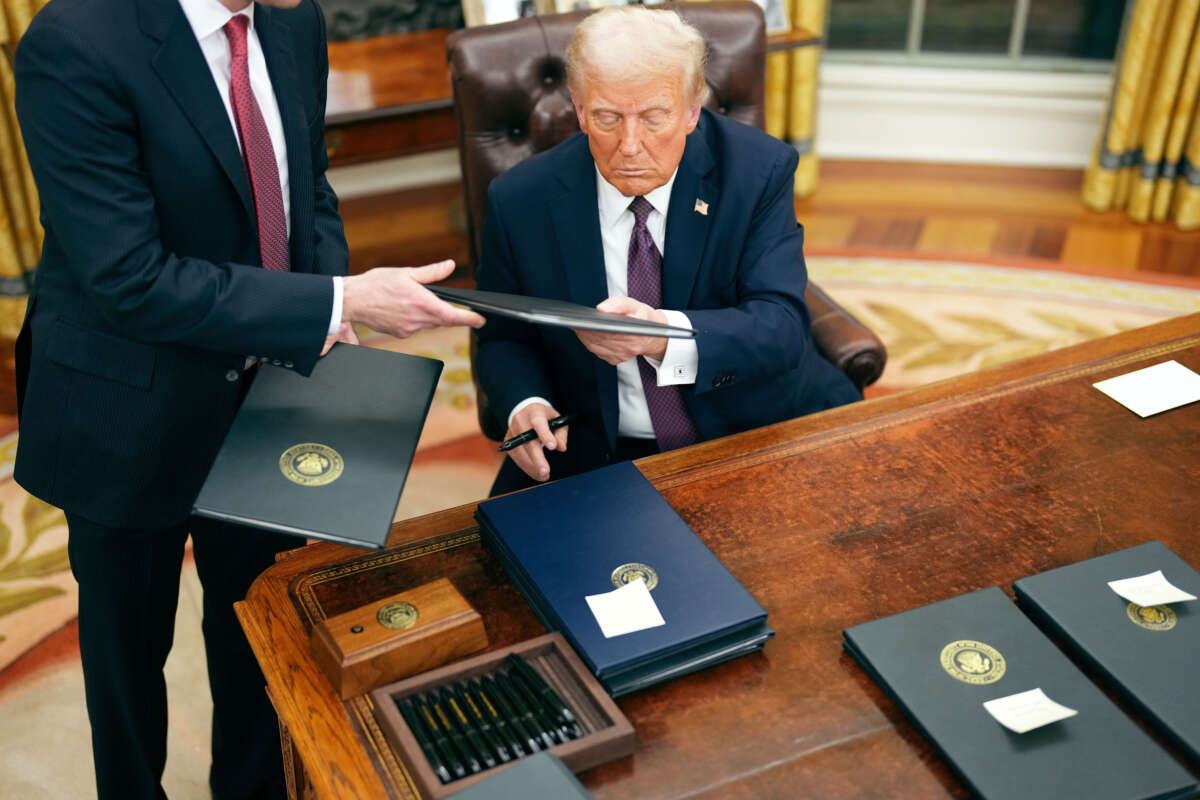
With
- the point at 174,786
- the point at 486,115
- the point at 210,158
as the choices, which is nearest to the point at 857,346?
the point at 486,115

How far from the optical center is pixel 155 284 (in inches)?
61.4

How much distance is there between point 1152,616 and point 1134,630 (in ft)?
0.14

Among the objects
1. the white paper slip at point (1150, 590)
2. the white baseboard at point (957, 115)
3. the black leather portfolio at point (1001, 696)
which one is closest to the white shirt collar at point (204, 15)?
the black leather portfolio at point (1001, 696)

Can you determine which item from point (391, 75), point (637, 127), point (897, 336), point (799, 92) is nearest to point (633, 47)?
point (637, 127)

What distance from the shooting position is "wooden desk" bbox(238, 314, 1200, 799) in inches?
51.6

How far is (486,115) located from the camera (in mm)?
2469

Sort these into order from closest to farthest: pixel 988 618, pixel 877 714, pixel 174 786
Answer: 1. pixel 877 714
2. pixel 988 618
3. pixel 174 786

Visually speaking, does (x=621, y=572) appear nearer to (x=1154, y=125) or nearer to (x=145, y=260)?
(x=145, y=260)

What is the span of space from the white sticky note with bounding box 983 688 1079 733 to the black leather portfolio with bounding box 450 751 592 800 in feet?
1.63

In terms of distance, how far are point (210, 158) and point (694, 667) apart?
991mm

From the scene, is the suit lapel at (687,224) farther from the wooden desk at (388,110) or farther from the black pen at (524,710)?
the wooden desk at (388,110)

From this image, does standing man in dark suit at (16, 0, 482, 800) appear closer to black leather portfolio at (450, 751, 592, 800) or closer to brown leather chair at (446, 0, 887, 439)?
brown leather chair at (446, 0, 887, 439)

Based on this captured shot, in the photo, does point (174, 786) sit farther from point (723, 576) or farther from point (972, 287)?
point (972, 287)

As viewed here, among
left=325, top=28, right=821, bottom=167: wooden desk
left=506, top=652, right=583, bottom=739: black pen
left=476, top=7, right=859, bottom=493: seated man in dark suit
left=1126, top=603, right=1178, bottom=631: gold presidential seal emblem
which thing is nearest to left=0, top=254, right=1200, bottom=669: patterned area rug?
left=325, top=28, right=821, bottom=167: wooden desk
